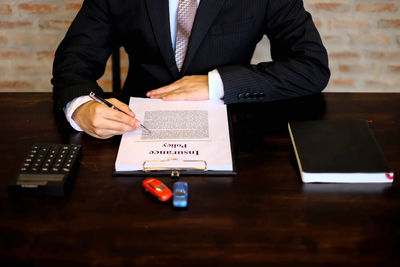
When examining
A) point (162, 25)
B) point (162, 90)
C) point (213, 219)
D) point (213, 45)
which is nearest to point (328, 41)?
point (213, 45)

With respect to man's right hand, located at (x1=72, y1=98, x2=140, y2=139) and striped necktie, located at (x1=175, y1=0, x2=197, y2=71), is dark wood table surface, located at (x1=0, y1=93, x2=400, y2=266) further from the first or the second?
striped necktie, located at (x1=175, y1=0, x2=197, y2=71)

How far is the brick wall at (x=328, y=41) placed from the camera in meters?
1.97

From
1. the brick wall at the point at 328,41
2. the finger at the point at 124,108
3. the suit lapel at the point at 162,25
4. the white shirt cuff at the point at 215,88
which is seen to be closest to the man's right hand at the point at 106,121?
the finger at the point at 124,108

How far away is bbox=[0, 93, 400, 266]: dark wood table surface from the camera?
27.1 inches

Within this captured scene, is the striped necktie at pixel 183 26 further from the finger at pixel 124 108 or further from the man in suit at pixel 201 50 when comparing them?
the finger at pixel 124 108

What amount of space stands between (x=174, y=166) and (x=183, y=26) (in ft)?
2.01

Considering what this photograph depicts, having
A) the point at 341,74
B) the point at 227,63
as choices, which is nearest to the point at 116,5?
the point at 227,63

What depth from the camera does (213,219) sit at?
2.51 ft

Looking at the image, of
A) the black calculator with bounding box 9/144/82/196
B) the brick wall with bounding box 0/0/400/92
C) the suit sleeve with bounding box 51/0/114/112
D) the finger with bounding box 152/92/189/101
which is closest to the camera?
the black calculator with bounding box 9/144/82/196

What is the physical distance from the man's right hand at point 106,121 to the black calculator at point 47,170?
0.26 feet

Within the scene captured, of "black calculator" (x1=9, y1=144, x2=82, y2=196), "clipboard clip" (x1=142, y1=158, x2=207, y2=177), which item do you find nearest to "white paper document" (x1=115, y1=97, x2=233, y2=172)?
"clipboard clip" (x1=142, y1=158, x2=207, y2=177)

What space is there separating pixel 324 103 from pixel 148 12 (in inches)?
23.6

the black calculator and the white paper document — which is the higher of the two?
the white paper document

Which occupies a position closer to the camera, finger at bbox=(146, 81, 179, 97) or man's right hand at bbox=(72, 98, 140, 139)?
man's right hand at bbox=(72, 98, 140, 139)
